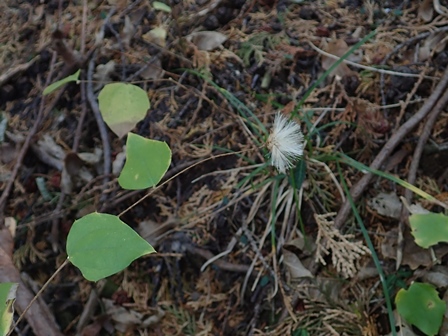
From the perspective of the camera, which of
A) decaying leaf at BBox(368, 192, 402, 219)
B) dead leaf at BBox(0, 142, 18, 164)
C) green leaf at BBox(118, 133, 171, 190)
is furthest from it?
dead leaf at BBox(0, 142, 18, 164)

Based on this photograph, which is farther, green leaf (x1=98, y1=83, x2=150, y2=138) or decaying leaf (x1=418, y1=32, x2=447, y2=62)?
decaying leaf (x1=418, y1=32, x2=447, y2=62)

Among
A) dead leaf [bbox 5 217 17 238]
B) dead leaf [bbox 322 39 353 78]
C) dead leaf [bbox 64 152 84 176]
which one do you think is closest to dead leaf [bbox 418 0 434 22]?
dead leaf [bbox 322 39 353 78]

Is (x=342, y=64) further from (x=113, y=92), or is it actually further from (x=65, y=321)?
(x=65, y=321)

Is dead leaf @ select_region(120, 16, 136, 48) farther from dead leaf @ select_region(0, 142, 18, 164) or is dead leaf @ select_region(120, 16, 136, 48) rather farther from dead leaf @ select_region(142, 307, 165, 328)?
dead leaf @ select_region(142, 307, 165, 328)

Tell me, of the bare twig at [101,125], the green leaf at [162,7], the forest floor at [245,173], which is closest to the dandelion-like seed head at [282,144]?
the forest floor at [245,173]

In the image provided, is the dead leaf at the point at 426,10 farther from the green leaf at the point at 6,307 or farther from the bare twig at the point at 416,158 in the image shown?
the green leaf at the point at 6,307

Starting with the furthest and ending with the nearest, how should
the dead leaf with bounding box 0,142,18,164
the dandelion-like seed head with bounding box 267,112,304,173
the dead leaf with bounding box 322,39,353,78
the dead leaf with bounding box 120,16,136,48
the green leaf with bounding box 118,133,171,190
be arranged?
the dead leaf with bounding box 120,16,136,48
the dead leaf with bounding box 0,142,18,164
the dead leaf with bounding box 322,39,353,78
the dandelion-like seed head with bounding box 267,112,304,173
the green leaf with bounding box 118,133,171,190

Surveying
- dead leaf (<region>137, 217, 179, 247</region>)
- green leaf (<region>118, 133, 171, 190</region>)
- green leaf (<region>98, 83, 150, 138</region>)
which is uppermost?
green leaf (<region>118, 133, 171, 190</region>)
